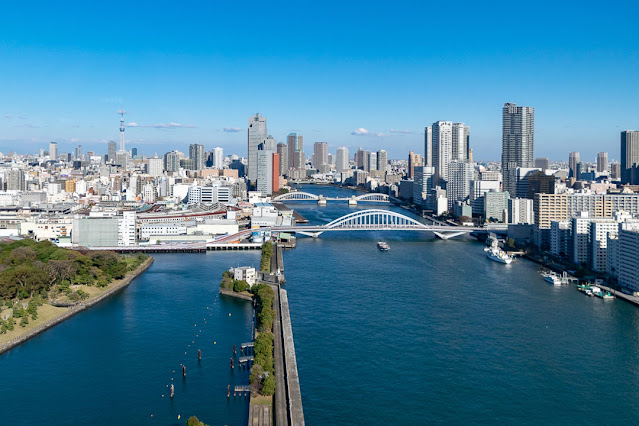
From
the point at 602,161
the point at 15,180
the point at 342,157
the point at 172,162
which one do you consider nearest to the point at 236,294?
the point at 15,180

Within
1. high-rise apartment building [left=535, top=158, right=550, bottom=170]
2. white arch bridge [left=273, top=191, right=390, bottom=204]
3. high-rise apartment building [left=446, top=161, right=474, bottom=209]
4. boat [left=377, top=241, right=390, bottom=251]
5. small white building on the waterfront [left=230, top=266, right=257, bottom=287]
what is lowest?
small white building on the waterfront [left=230, top=266, right=257, bottom=287]

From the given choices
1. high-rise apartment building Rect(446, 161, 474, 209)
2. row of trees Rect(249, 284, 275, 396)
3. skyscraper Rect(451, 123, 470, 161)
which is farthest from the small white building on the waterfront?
skyscraper Rect(451, 123, 470, 161)

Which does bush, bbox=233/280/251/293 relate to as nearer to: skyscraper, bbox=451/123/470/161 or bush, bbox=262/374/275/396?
bush, bbox=262/374/275/396

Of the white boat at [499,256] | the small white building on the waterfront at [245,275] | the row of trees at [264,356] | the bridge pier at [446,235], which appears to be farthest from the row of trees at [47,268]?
the bridge pier at [446,235]

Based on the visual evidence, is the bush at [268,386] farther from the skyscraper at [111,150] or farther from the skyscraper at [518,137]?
the skyscraper at [111,150]

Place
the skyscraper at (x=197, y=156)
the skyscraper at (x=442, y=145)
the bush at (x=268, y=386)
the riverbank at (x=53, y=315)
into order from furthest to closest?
1. the skyscraper at (x=197, y=156)
2. the skyscraper at (x=442, y=145)
3. the riverbank at (x=53, y=315)
4. the bush at (x=268, y=386)

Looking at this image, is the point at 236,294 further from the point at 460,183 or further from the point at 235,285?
the point at 460,183

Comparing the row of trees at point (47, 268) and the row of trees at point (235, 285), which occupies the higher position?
the row of trees at point (47, 268)
